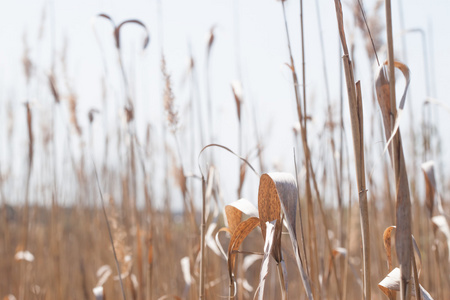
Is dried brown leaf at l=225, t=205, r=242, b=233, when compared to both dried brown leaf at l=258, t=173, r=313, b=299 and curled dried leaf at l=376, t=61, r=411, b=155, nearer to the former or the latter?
dried brown leaf at l=258, t=173, r=313, b=299

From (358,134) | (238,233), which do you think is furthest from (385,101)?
(238,233)

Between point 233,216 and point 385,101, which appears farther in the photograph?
point 233,216

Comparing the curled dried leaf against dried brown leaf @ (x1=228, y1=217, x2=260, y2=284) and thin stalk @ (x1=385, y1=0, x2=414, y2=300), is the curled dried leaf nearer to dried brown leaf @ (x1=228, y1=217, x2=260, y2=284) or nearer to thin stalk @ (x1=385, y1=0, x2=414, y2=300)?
thin stalk @ (x1=385, y1=0, x2=414, y2=300)

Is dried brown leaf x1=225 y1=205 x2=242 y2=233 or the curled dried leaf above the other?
the curled dried leaf

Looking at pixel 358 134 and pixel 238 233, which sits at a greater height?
pixel 358 134

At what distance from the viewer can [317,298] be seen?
2.14 feet

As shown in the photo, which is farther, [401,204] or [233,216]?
[233,216]

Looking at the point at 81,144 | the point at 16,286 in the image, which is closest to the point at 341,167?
the point at 81,144

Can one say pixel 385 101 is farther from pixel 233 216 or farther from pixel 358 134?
pixel 233 216

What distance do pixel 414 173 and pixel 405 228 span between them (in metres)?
0.94

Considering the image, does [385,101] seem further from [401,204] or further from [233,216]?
[233,216]

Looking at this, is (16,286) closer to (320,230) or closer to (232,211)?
(320,230)

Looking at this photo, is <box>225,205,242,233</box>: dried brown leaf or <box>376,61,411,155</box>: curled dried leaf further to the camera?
<box>225,205,242,233</box>: dried brown leaf

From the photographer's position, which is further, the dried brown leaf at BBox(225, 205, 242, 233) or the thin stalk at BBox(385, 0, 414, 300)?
the dried brown leaf at BBox(225, 205, 242, 233)
